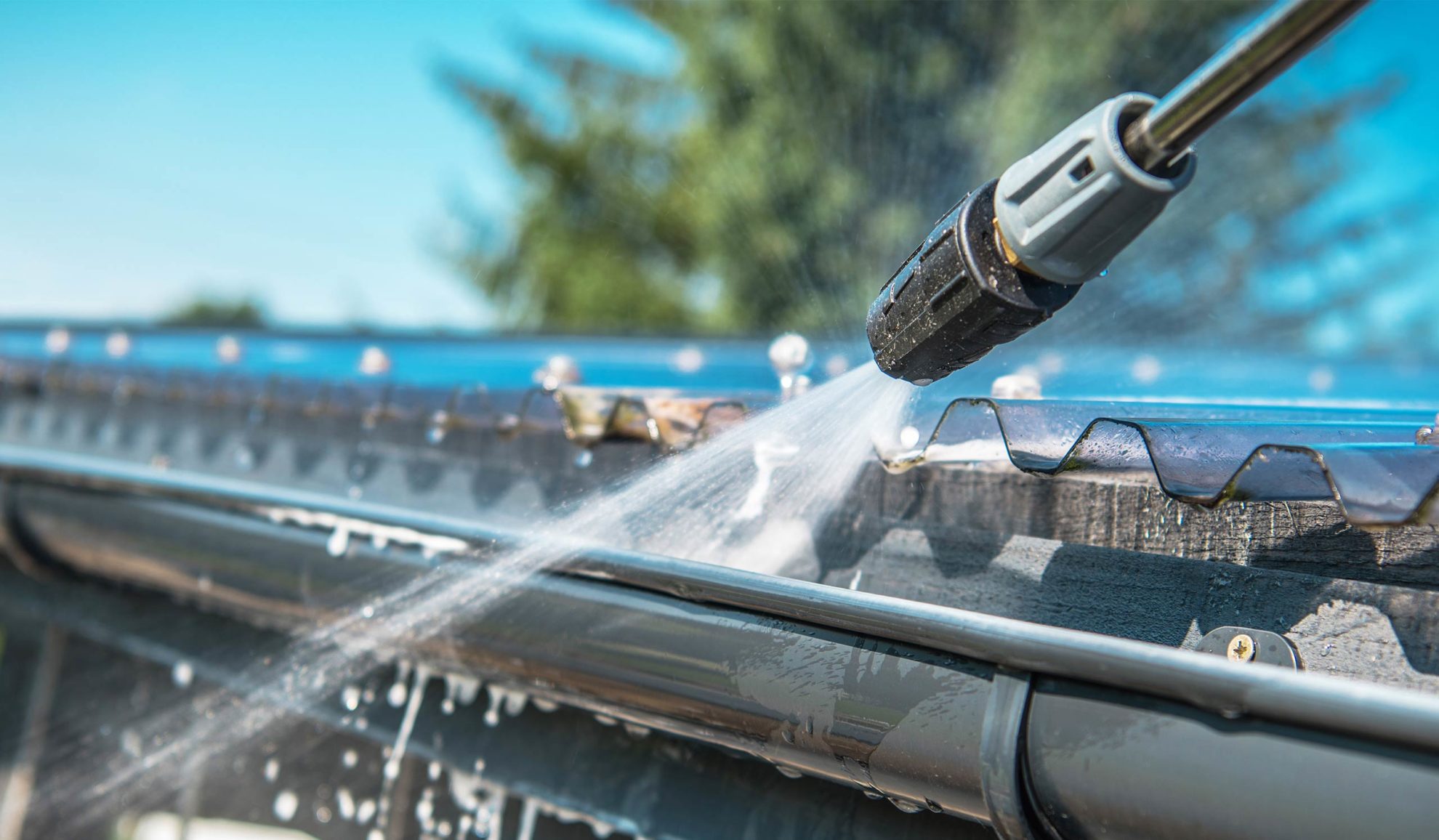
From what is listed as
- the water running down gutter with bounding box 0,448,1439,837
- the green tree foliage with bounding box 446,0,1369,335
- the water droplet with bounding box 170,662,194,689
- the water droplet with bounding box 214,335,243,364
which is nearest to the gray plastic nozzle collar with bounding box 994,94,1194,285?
the water running down gutter with bounding box 0,448,1439,837

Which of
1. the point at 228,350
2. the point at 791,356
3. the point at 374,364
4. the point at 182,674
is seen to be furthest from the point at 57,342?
the point at 791,356

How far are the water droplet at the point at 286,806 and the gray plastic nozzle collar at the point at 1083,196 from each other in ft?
7.19

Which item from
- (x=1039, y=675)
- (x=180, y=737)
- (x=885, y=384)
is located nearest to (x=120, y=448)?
(x=180, y=737)

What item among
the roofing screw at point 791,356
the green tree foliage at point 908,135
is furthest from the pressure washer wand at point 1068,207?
the green tree foliage at point 908,135

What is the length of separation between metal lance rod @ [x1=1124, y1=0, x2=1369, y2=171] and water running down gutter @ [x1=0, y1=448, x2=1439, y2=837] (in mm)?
469

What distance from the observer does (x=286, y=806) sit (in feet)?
7.98

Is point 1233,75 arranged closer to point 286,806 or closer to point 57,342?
point 286,806

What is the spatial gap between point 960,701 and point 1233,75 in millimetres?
671

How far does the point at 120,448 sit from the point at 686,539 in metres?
2.51

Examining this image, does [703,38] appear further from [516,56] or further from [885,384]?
[885,384]

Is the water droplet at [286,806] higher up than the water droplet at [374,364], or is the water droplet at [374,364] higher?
the water droplet at [374,364]

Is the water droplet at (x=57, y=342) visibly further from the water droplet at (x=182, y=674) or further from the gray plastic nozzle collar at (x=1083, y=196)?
the gray plastic nozzle collar at (x=1083, y=196)

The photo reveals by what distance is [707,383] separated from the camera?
280cm

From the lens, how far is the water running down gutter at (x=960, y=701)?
2.80ft
